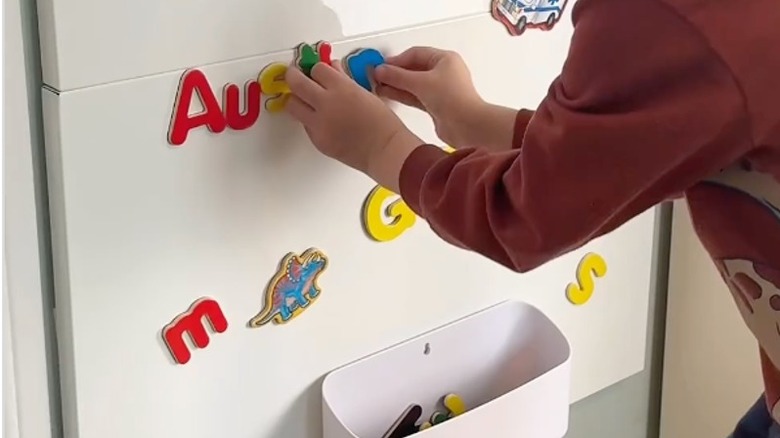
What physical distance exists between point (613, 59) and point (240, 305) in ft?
0.91

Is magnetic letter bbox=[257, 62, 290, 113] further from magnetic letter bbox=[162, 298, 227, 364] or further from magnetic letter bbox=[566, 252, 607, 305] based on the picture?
magnetic letter bbox=[566, 252, 607, 305]

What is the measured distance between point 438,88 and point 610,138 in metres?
0.17

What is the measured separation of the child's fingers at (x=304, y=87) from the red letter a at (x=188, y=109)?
0.05m

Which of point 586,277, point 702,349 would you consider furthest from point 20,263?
point 702,349

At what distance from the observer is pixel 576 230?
0.57 meters

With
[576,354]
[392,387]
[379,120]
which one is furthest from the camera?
[576,354]

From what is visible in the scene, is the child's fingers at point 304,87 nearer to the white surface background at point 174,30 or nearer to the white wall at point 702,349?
the white surface background at point 174,30

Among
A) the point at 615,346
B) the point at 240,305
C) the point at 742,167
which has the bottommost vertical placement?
the point at 615,346

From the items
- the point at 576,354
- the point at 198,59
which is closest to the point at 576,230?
the point at 198,59

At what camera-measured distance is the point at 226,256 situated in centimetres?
68

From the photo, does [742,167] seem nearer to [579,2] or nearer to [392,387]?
[579,2]

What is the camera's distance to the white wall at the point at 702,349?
951 millimetres

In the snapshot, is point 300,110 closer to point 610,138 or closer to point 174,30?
point 174,30

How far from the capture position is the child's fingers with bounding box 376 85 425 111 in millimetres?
705
